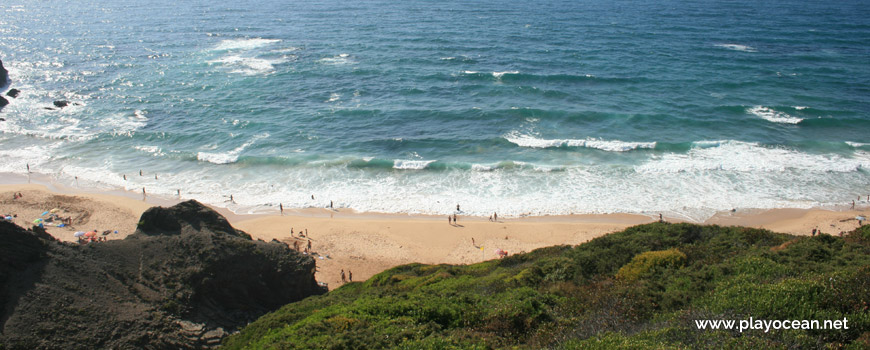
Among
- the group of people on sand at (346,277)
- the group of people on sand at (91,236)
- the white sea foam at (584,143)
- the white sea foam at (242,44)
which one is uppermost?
the white sea foam at (242,44)

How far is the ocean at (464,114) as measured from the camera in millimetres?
39062

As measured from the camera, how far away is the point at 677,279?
1633cm

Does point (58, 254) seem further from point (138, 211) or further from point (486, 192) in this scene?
point (486, 192)

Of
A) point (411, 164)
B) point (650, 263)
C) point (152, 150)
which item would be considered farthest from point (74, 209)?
point (650, 263)

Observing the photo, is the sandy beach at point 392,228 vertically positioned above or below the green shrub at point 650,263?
below

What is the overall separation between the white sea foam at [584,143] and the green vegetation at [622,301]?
23.1m

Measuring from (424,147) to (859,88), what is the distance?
49629 mm

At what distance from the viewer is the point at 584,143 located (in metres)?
45.1

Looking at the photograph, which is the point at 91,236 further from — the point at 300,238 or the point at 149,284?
the point at 149,284

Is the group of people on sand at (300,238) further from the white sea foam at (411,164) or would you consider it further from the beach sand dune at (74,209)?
the beach sand dune at (74,209)

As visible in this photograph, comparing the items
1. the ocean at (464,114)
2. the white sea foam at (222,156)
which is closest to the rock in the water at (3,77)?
the ocean at (464,114)

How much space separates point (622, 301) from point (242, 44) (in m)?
80.3

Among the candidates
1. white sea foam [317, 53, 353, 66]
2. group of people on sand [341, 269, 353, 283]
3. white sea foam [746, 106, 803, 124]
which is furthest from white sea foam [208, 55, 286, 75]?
white sea foam [746, 106, 803, 124]

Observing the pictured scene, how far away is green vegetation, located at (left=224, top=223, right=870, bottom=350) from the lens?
39.1 ft
